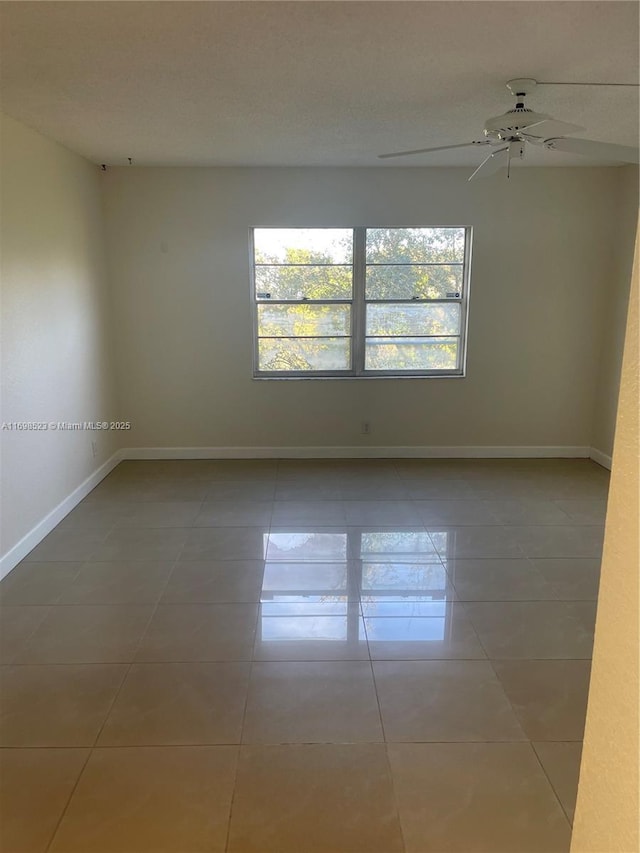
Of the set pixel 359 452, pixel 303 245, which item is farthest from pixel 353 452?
pixel 303 245

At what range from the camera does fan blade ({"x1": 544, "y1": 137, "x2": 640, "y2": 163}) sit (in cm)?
283

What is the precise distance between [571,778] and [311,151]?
3.94 meters

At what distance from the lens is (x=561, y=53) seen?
235 centimetres

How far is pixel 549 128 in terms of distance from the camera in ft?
8.59

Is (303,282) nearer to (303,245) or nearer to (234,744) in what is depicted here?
(303,245)

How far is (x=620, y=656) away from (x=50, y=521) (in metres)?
3.76

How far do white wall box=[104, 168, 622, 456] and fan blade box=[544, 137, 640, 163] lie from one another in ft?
6.67

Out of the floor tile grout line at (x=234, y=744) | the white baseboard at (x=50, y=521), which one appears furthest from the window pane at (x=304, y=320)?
the floor tile grout line at (x=234, y=744)

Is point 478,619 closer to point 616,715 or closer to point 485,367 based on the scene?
point 616,715

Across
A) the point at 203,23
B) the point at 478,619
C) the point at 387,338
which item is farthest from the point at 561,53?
the point at 387,338

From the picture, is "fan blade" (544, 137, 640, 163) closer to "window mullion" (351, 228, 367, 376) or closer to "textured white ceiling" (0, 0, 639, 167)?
"textured white ceiling" (0, 0, 639, 167)

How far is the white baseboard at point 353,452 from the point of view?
5367 mm

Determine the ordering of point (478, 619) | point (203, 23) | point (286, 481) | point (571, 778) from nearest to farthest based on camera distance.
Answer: point (571, 778), point (203, 23), point (478, 619), point (286, 481)

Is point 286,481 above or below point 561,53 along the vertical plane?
below
